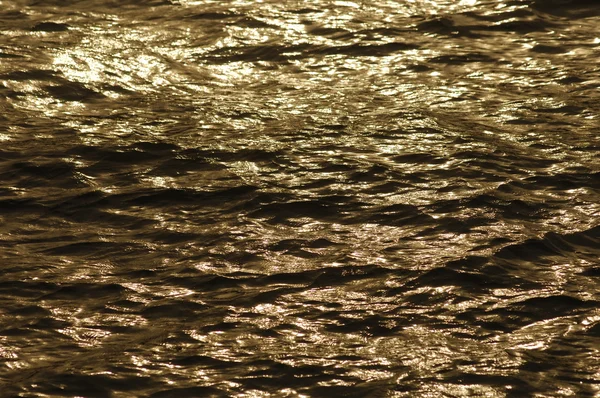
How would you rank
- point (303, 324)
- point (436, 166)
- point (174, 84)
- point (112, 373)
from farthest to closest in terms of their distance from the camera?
point (174, 84), point (436, 166), point (303, 324), point (112, 373)

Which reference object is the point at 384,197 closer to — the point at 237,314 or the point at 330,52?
the point at 237,314

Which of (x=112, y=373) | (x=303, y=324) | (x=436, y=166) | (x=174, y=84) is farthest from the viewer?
(x=174, y=84)

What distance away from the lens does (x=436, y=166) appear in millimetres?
6465

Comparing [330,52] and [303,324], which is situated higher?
[330,52]

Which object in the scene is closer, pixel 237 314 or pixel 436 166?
pixel 237 314

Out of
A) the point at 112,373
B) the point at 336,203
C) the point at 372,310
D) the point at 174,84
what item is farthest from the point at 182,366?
the point at 174,84

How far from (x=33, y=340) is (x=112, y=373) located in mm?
498

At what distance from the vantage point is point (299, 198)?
20.2 ft

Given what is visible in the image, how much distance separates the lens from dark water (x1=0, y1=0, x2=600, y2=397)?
4.78m

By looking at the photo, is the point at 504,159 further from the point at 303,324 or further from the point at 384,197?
the point at 303,324

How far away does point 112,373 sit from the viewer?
4.70 metres

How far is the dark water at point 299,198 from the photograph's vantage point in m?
4.78

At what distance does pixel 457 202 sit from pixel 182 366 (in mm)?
2029

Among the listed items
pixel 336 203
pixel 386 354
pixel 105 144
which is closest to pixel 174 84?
pixel 105 144
